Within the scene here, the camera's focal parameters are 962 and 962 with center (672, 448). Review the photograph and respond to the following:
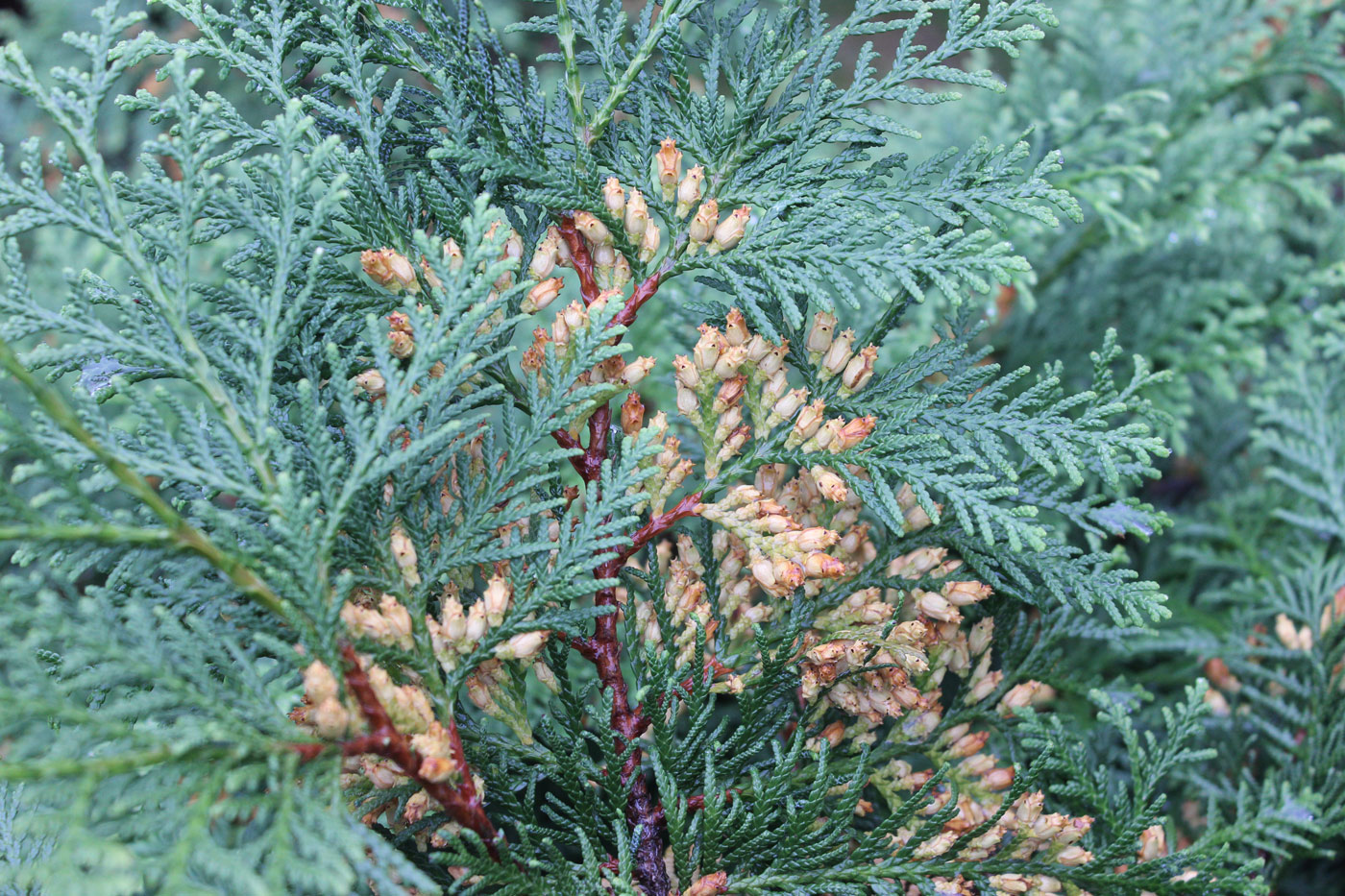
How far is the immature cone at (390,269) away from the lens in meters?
1.09

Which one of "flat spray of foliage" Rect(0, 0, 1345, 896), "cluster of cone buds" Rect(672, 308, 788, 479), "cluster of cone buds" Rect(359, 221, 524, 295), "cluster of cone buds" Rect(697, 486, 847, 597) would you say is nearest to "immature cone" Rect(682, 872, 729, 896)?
"flat spray of foliage" Rect(0, 0, 1345, 896)

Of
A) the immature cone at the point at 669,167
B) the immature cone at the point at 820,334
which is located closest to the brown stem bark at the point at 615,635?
the immature cone at the point at 669,167

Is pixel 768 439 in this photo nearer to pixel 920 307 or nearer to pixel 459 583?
pixel 459 583

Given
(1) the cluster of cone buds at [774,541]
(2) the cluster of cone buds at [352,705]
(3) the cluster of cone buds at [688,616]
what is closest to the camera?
(2) the cluster of cone buds at [352,705]

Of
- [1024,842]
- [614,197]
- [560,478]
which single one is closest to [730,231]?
[614,197]

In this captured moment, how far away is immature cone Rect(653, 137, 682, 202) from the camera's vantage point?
1.13 m

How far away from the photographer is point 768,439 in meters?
1.17

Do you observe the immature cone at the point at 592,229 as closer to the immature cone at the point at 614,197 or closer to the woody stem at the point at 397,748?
the immature cone at the point at 614,197

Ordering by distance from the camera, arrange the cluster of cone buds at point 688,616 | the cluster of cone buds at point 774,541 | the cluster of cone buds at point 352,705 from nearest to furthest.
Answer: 1. the cluster of cone buds at point 352,705
2. the cluster of cone buds at point 774,541
3. the cluster of cone buds at point 688,616

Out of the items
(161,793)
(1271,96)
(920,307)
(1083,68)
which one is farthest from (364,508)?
(1271,96)

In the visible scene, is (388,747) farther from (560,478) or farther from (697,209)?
(697,209)

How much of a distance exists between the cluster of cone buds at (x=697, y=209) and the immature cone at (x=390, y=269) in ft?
1.03

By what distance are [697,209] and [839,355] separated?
0.82 ft

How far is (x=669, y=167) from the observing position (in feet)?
3.72
